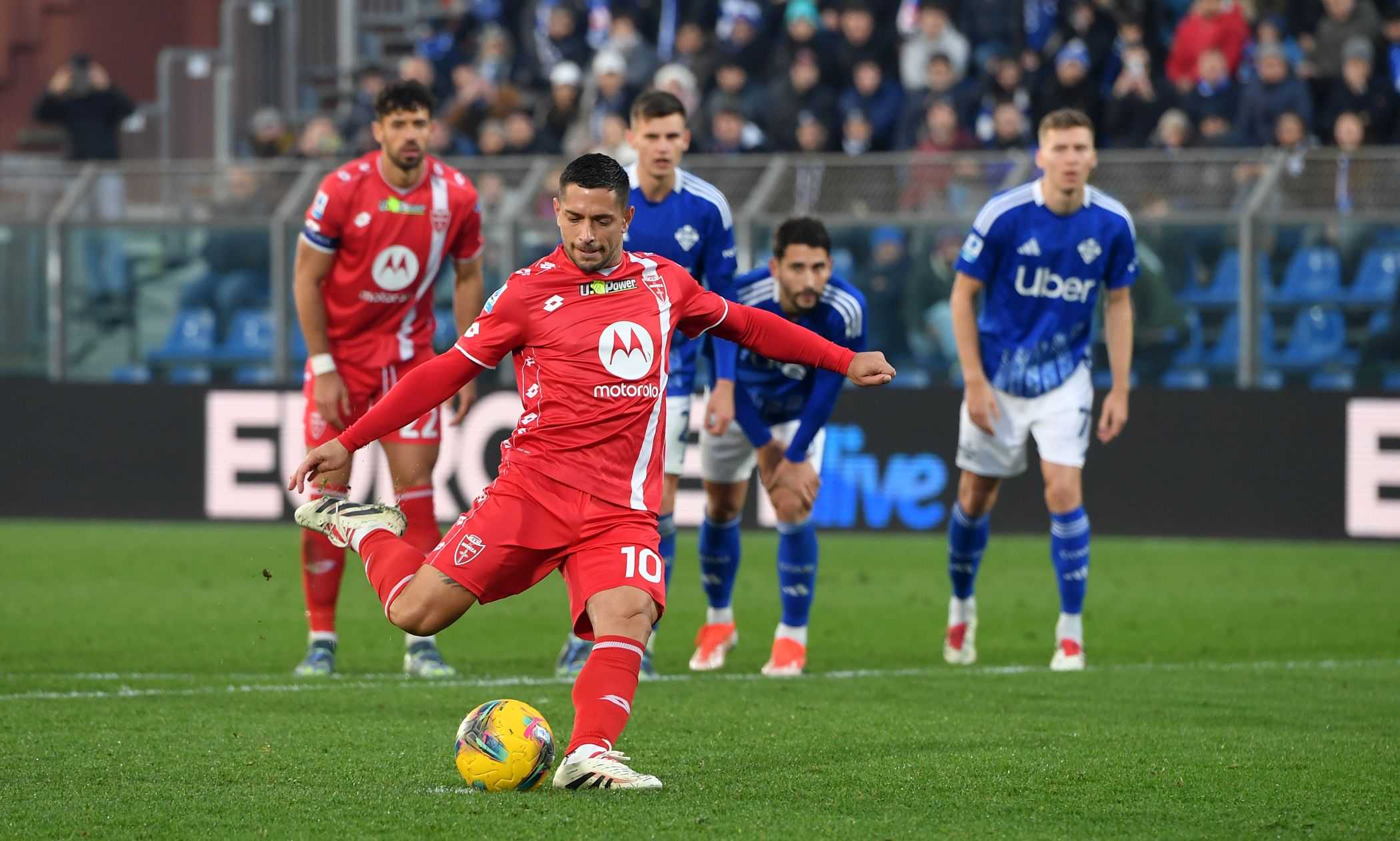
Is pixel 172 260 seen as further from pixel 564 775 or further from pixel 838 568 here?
pixel 564 775

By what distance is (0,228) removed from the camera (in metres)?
16.6

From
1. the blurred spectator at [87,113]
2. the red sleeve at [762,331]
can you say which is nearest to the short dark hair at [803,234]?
the red sleeve at [762,331]

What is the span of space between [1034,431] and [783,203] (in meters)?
6.59

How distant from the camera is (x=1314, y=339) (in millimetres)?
14047

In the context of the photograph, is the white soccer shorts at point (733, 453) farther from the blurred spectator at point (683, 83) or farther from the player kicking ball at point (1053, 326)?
the blurred spectator at point (683, 83)

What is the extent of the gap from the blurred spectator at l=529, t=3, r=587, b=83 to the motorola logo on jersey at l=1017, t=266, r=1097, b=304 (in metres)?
11.6

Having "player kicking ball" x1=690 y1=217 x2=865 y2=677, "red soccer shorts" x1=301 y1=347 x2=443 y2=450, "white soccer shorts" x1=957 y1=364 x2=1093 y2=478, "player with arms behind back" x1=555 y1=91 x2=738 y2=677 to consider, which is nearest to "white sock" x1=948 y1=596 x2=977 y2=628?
"white soccer shorts" x1=957 y1=364 x2=1093 y2=478

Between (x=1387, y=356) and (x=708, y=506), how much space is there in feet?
22.1

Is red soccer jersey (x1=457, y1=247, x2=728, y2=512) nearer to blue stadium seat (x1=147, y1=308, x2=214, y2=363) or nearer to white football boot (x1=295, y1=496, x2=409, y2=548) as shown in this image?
white football boot (x1=295, y1=496, x2=409, y2=548)

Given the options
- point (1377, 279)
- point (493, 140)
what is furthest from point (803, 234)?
point (493, 140)

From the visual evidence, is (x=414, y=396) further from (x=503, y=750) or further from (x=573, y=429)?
(x=503, y=750)

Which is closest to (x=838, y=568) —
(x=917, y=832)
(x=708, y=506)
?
(x=708, y=506)

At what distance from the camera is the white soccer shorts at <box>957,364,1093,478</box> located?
8.82 meters

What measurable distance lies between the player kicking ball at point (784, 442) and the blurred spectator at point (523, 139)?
29.4 feet
